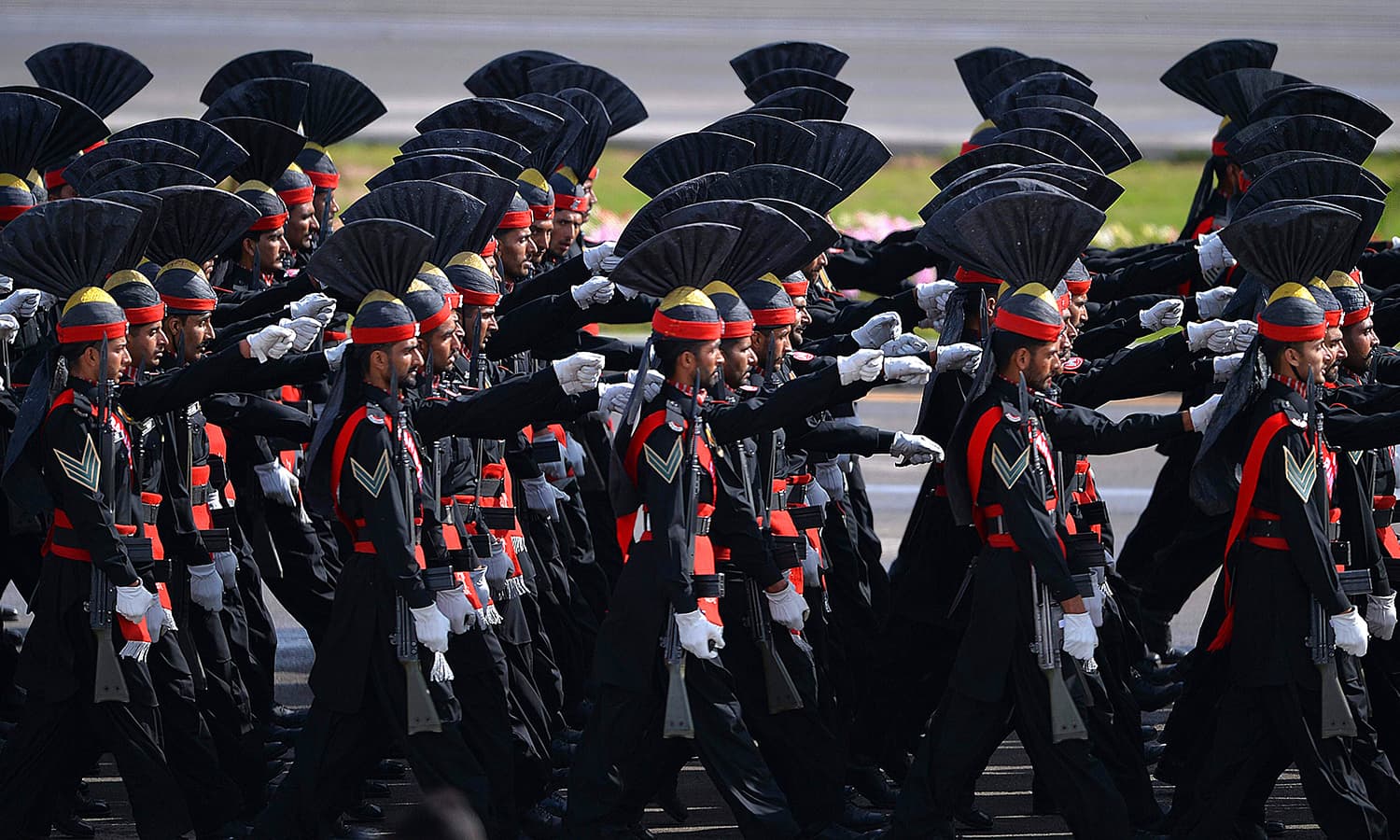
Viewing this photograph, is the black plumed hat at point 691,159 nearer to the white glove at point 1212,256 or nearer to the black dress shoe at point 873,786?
the white glove at point 1212,256

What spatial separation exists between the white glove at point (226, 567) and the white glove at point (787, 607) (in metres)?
2.19

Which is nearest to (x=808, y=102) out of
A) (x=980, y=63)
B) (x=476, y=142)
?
(x=476, y=142)

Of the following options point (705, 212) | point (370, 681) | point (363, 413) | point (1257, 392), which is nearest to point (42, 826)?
point (370, 681)

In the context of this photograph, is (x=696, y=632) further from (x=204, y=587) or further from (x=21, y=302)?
(x=21, y=302)

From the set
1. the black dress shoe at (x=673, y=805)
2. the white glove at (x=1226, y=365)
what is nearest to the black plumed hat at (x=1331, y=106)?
the white glove at (x=1226, y=365)

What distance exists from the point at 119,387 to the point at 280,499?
5.08 ft

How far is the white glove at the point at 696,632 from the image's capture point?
7289 millimetres

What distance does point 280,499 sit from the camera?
9414mm

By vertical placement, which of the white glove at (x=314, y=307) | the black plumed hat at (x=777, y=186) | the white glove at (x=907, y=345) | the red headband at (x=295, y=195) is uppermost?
the red headband at (x=295, y=195)

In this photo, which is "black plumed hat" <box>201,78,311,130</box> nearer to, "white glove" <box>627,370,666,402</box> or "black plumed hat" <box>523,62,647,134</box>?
"black plumed hat" <box>523,62,647,134</box>

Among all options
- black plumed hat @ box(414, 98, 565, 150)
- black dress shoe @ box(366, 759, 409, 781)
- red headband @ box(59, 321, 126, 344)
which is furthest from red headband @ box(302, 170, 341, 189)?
red headband @ box(59, 321, 126, 344)

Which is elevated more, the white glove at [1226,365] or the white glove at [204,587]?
the white glove at [1226,365]

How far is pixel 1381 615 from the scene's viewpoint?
7.79 metres

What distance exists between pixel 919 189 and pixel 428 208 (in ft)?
59.1
